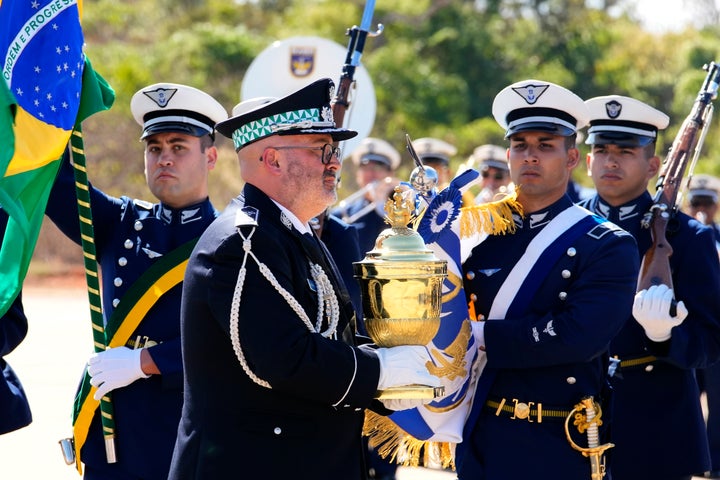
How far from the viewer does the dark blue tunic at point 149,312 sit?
4.54 m

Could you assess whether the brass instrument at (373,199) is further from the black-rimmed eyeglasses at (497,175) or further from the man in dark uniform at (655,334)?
the man in dark uniform at (655,334)

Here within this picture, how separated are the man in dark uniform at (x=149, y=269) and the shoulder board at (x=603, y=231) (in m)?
1.58

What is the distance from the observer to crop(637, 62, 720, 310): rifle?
16.5 feet

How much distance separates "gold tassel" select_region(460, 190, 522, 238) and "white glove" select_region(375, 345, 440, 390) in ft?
4.06

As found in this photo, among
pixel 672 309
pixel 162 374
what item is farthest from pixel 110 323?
pixel 672 309

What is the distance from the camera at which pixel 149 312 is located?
4.71 meters

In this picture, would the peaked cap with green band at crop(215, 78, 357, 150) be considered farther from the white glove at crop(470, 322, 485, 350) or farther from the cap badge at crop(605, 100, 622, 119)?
the cap badge at crop(605, 100, 622, 119)

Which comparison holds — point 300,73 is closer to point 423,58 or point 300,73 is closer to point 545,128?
point 545,128

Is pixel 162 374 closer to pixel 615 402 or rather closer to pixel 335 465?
pixel 335 465

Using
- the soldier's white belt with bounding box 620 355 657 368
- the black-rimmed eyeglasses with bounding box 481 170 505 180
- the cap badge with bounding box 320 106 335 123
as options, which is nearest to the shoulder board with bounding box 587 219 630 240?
the soldier's white belt with bounding box 620 355 657 368

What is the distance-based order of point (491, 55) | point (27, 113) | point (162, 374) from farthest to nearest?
point (491, 55) < point (162, 374) < point (27, 113)

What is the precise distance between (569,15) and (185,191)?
79.5 ft

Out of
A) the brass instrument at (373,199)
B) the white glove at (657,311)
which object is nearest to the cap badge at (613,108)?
the white glove at (657,311)

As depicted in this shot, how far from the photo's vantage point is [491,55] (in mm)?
24953
